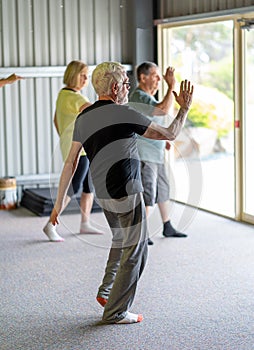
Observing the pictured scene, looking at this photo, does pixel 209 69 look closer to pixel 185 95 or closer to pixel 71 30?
pixel 71 30

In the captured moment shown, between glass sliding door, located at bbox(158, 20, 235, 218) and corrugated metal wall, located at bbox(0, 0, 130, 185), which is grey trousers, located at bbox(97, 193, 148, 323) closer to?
corrugated metal wall, located at bbox(0, 0, 130, 185)

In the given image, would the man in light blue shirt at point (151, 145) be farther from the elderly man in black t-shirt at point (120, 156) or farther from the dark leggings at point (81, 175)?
the elderly man in black t-shirt at point (120, 156)

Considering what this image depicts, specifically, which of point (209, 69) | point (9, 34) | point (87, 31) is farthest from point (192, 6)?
point (209, 69)

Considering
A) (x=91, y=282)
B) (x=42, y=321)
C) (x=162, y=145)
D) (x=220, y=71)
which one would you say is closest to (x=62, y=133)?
(x=162, y=145)

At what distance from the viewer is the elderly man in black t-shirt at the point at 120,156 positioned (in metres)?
4.10

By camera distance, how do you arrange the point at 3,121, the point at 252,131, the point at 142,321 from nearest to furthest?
the point at 142,321, the point at 252,131, the point at 3,121

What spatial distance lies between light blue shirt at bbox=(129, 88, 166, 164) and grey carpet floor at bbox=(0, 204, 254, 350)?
2.49 ft

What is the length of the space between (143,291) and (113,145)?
1.30m

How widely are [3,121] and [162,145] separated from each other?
2.70 metres

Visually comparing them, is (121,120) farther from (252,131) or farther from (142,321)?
(252,131)

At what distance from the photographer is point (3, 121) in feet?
27.6

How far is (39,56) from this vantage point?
8469 millimetres

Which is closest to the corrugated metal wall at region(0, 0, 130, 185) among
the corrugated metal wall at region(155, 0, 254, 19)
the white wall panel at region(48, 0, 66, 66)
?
the white wall panel at region(48, 0, 66, 66)

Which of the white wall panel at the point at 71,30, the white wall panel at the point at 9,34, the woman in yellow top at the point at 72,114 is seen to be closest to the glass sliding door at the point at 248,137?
the woman in yellow top at the point at 72,114
